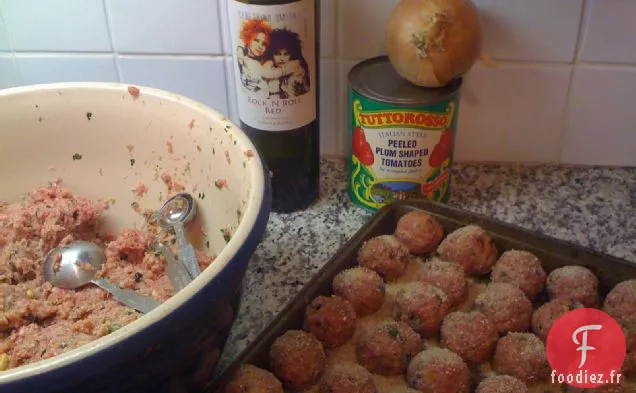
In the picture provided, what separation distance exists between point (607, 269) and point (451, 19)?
0.28m

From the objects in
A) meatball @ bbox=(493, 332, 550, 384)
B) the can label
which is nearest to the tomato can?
the can label

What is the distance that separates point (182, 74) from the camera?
822 millimetres

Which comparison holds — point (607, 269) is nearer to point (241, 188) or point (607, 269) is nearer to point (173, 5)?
point (241, 188)

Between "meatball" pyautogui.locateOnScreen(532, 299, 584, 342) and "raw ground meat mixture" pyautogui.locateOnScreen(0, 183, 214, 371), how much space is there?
1.02 ft

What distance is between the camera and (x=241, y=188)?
563mm

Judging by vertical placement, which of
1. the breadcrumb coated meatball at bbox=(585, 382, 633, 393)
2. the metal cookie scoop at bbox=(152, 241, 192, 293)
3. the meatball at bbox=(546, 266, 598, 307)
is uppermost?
the metal cookie scoop at bbox=(152, 241, 192, 293)

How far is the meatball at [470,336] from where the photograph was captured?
60 cm

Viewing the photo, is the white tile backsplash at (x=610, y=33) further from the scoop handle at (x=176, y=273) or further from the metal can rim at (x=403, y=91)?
the scoop handle at (x=176, y=273)

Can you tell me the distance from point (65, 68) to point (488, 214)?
0.54 meters

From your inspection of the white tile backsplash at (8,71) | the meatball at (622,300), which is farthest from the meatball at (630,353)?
the white tile backsplash at (8,71)

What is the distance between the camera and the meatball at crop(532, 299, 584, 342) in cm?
61

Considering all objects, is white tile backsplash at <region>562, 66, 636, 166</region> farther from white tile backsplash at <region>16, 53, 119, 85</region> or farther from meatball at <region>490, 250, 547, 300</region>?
white tile backsplash at <region>16, 53, 119, 85</region>

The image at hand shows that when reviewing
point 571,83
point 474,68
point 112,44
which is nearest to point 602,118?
point 571,83

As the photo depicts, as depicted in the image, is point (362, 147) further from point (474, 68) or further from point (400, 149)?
point (474, 68)
